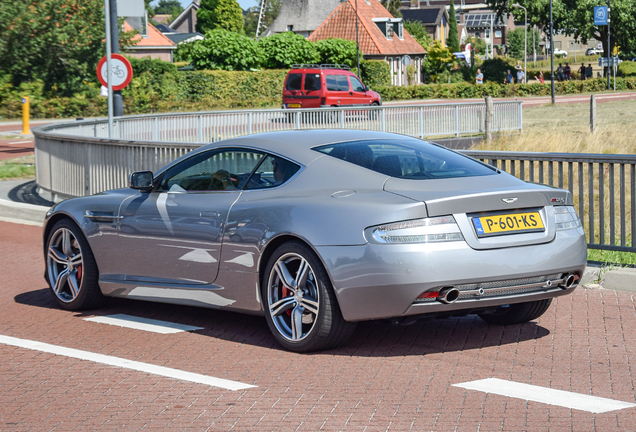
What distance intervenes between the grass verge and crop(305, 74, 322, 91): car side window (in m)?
16.1

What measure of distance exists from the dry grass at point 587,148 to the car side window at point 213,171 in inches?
130

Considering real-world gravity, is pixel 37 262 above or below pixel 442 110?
below

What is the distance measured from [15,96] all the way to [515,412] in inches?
1536

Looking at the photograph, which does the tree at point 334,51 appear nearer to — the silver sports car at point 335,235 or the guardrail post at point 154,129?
the guardrail post at point 154,129

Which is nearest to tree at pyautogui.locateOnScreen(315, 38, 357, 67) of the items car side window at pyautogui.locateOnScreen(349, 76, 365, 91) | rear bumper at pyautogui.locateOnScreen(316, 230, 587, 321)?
car side window at pyautogui.locateOnScreen(349, 76, 365, 91)

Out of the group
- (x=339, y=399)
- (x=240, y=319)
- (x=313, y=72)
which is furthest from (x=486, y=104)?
(x=339, y=399)

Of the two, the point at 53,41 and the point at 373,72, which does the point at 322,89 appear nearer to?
the point at 53,41

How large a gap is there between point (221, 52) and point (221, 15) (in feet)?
194

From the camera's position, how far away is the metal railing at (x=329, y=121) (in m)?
19.5

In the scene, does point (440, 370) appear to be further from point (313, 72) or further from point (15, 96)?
point (15, 96)

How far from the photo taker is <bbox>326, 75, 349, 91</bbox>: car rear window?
36.1 m

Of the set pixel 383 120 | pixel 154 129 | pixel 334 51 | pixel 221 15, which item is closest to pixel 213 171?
pixel 154 129

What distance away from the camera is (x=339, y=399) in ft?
15.1

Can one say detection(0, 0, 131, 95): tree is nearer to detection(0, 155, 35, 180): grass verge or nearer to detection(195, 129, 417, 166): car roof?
detection(0, 155, 35, 180): grass verge
